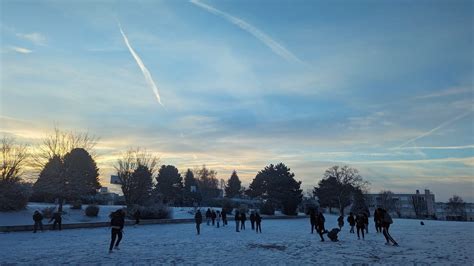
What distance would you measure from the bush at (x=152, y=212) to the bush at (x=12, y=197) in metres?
9.69

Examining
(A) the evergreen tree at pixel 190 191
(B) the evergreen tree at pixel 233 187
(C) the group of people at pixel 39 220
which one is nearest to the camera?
(C) the group of people at pixel 39 220

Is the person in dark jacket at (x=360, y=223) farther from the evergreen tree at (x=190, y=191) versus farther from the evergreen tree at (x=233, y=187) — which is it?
the evergreen tree at (x=233, y=187)

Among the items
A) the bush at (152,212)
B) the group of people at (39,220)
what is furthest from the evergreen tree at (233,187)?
the group of people at (39,220)

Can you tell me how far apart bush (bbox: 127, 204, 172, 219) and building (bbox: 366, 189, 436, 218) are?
9424 centimetres

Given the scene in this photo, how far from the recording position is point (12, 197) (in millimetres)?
30328

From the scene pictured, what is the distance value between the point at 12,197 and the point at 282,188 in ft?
128

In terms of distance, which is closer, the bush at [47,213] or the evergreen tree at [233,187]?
the bush at [47,213]

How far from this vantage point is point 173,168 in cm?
8269

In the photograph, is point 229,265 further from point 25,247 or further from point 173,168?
point 173,168

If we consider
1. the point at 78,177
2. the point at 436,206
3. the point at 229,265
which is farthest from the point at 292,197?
the point at 436,206

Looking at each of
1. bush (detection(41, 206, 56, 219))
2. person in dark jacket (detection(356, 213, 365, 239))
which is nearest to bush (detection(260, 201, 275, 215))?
bush (detection(41, 206, 56, 219))

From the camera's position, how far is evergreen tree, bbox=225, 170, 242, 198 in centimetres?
10694

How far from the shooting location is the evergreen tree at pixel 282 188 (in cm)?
5834

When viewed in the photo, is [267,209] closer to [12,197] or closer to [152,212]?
[152,212]
